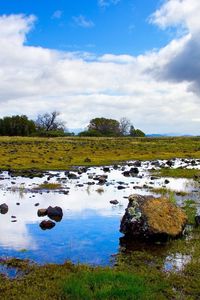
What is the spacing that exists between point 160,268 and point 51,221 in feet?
23.6

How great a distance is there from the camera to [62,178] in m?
36.1

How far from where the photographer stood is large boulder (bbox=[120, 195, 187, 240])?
675 inches

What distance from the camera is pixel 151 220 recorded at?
1738cm

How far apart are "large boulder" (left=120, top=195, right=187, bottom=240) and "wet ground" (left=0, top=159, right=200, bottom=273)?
2.76 feet

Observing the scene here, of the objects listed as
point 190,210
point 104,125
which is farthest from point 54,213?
point 104,125

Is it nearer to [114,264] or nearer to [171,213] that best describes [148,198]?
[171,213]

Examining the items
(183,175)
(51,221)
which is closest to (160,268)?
(51,221)

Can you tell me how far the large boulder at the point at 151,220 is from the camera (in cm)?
1716

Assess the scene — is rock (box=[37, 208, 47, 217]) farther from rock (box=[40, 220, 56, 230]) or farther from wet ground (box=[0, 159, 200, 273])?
rock (box=[40, 220, 56, 230])

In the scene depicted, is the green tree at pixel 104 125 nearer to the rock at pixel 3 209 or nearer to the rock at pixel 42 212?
the rock at pixel 3 209

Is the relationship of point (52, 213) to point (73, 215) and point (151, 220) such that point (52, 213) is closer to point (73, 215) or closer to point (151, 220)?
point (73, 215)

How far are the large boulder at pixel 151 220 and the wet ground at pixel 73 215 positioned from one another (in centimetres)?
84

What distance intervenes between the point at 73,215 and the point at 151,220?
5.51 meters

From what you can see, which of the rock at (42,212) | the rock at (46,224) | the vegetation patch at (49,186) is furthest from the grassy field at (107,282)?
the vegetation patch at (49,186)
